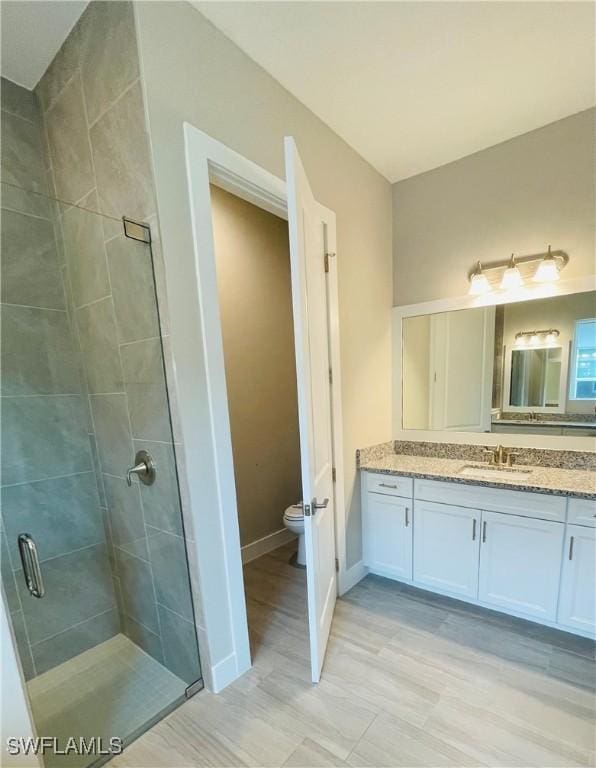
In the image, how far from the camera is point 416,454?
2.47 metres

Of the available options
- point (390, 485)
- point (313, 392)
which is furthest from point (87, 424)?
point (390, 485)

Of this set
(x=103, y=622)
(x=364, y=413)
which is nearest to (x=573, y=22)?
(x=364, y=413)

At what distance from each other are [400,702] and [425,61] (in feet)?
9.41

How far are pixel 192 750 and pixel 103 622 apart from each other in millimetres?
913

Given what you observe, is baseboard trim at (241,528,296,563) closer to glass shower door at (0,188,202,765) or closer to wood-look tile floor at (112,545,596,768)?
wood-look tile floor at (112,545,596,768)

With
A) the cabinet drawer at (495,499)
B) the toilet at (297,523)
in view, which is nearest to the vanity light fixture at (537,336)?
the cabinet drawer at (495,499)

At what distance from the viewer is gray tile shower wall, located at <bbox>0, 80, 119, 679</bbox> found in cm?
155

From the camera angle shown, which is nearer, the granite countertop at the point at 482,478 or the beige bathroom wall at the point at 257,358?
the granite countertop at the point at 482,478

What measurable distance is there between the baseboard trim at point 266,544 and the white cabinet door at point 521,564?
5.14 ft

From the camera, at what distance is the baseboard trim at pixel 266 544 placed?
2614 mm

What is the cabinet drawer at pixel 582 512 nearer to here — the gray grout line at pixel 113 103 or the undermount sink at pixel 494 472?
the undermount sink at pixel 494 472

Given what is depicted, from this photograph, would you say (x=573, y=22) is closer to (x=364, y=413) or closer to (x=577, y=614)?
(x=364, y=413)

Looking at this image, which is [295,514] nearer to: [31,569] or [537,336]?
[31,569]

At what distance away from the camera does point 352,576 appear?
2.21 metres
